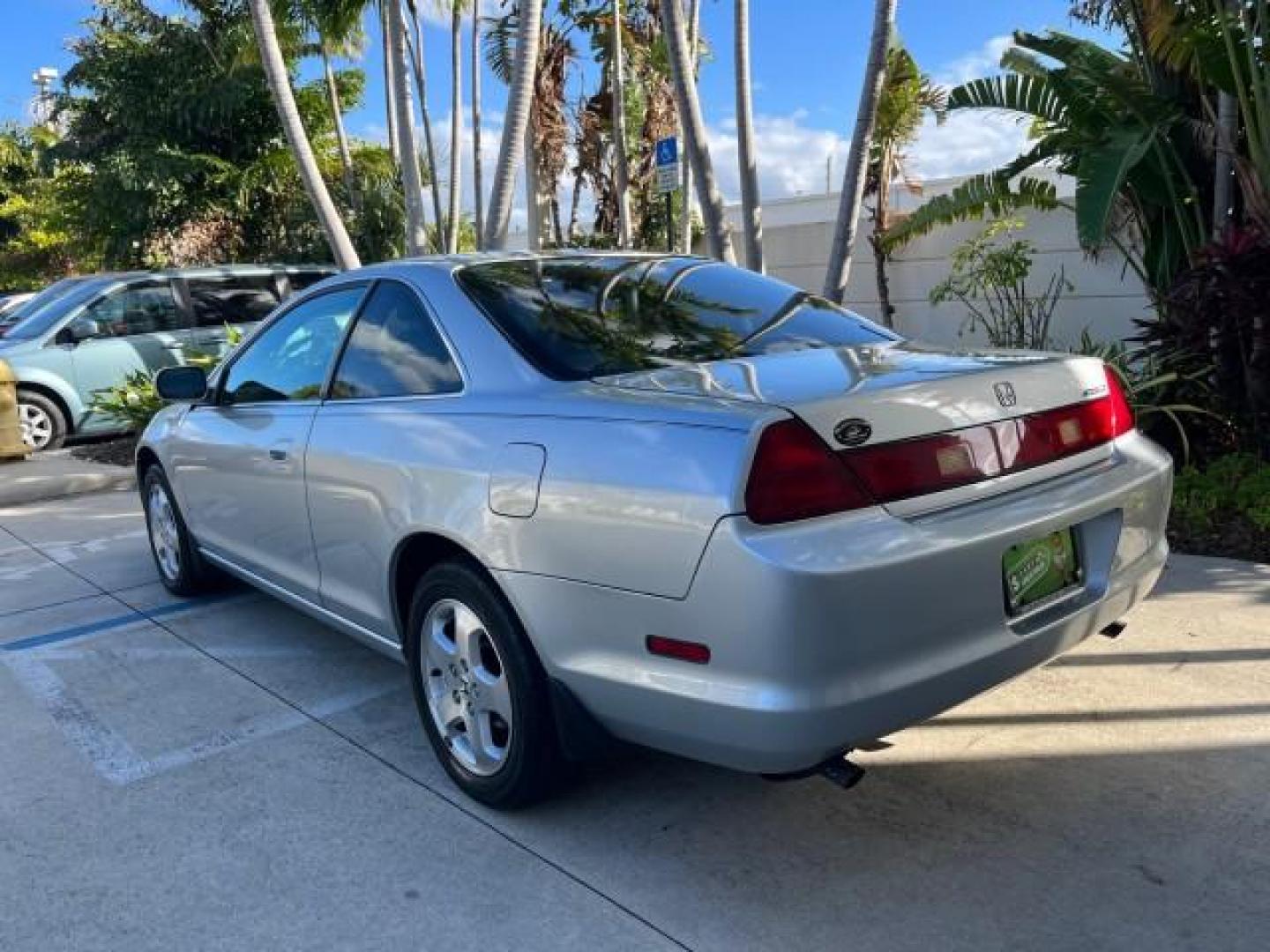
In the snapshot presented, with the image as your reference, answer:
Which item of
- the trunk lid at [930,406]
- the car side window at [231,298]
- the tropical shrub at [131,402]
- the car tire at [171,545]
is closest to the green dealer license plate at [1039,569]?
the trunk lid at [930,406]

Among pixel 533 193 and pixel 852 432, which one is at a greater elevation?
pixel 533 193

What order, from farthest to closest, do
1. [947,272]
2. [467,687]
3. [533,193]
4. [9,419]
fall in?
[533,193] → [9,419] → [947,272] → [467,687]

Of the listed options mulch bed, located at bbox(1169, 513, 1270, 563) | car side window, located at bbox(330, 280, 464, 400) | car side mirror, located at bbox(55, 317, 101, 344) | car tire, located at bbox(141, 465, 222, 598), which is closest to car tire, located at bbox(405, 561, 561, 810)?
car side window, located at bbox(330, 280, 464, 400)

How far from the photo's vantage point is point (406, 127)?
935cm

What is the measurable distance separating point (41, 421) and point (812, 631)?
419 inches

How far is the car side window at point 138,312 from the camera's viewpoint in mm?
10977

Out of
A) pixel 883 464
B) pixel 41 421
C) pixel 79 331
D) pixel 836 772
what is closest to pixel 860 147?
pixel 883 464

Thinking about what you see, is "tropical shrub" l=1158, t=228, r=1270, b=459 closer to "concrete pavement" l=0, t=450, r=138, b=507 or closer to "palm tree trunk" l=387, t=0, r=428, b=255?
"palm tree trunk" l=387, t=0, r=428, b=255

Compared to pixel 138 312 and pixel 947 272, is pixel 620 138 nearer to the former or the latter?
pixel 947 272

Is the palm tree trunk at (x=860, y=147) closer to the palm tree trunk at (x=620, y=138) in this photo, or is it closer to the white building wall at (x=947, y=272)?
the white building wall at (x=947, y=272)

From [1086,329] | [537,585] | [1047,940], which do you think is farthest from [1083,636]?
[1086,329]

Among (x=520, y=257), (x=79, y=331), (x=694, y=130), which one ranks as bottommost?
(x=79, y=331)

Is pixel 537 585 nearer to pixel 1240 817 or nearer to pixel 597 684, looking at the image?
pixel 597 684

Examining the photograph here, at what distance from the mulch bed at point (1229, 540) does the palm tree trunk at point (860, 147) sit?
3305 millimetres
